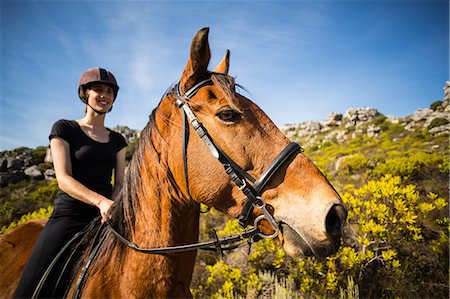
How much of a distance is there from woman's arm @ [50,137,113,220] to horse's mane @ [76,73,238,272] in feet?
0.37

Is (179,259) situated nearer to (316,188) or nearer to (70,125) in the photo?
(316,188)

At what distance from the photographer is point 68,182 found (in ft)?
6.49

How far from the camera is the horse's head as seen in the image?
4.28 feet

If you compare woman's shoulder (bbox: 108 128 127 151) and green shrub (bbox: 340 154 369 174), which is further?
green shrub (bbox: 340 154 369 174)

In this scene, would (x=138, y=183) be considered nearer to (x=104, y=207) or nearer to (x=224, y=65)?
(x=104, y=207)

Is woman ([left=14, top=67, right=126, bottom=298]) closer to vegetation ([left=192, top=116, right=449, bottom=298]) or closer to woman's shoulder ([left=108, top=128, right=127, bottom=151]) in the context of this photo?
woman's shoulder ([left=108, top=128, right=127, bottom=151])

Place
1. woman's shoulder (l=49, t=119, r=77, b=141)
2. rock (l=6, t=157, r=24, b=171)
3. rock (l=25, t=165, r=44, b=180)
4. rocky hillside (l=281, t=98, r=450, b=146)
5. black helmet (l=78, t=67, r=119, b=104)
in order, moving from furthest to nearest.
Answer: rock (l=6, t=157, r=24, b=171) < rock (l=25, t=165, r=44, b=180) < rocky hillside (l=281, t=98, r=450, b=146) < black helmet (l=78, t=67, r=119, b=104) < woman's shoulder (l=49, t=119, r=77, b=141)

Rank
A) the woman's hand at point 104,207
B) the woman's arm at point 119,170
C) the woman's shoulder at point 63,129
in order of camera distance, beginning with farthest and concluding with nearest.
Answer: the woman's arm at point 119,170, the woman's shoulder at point 63,129, the woman's hand at point 104,207

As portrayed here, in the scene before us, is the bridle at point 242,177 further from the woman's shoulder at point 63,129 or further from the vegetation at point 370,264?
the vegetation at point 370,264

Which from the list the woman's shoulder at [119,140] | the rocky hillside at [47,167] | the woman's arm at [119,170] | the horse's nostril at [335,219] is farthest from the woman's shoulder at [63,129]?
the rocky hillside at [47,167]

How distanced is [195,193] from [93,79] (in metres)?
1.78

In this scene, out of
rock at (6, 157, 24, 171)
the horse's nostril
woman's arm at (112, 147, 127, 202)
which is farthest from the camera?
rock at (6, 157, 24, 171)

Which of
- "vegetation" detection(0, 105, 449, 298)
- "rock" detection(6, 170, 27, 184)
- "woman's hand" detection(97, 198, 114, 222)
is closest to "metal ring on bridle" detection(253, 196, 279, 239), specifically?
"woman's hand" detection(97, 198, 114, 222)

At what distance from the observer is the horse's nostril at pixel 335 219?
4.25ft
